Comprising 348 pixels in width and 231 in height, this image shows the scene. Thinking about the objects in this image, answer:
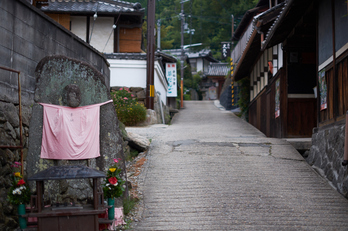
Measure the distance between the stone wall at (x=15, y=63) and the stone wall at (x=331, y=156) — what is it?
6.94 m

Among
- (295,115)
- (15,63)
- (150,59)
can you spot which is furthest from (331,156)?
(150,59)

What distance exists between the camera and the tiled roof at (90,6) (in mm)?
23922

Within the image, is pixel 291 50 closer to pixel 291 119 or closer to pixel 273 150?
pixel 291 119

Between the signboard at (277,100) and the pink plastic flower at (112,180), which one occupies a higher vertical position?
the signboard at (277,100)

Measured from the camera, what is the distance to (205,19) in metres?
51.8

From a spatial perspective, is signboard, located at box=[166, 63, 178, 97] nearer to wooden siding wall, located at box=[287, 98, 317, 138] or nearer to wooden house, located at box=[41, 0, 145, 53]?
wooden house, located at box=[41, 0, 145, 53]

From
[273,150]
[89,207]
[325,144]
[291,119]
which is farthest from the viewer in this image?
[291,119]

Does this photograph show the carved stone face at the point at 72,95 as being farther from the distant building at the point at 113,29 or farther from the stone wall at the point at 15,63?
the distant building at the point at 113,29

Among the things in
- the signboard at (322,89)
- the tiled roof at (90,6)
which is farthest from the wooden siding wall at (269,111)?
the tiled roof at (90,6)

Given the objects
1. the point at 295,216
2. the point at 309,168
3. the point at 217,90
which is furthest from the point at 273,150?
the point at 217,90

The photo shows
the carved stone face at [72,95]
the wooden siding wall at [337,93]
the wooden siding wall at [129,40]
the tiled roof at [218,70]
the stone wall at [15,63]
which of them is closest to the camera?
the stone wall at [15,63]

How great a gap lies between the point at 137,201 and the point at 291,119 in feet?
26.8

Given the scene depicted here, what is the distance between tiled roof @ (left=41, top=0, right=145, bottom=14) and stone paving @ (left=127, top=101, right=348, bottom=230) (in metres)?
12.9

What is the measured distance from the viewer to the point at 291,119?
15.0 m
